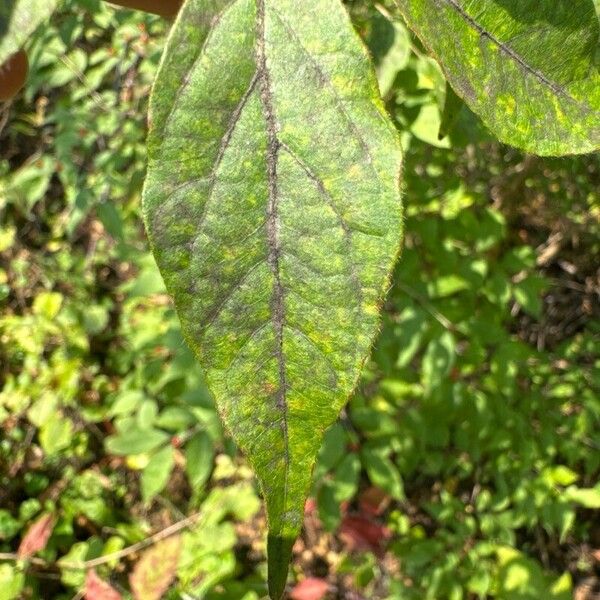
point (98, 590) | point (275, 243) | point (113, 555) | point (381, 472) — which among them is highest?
point (275, 243)

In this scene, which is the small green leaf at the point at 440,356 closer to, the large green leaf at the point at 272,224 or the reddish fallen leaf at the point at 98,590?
the reddish fallen leaf at the point at 98,590

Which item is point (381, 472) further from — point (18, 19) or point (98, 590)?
point (18, 19)

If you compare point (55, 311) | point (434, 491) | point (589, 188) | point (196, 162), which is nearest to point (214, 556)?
point (434, 491)

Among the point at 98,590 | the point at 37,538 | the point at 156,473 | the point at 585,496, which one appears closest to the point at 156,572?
the point at 98,590

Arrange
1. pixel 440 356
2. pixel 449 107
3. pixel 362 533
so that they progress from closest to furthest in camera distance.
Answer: pixel 449 107
pixel 440 356
pixel 362 533

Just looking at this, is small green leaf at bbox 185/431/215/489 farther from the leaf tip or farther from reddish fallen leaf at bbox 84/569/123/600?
the leaf tip

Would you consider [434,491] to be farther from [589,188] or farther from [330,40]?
[330,40]
